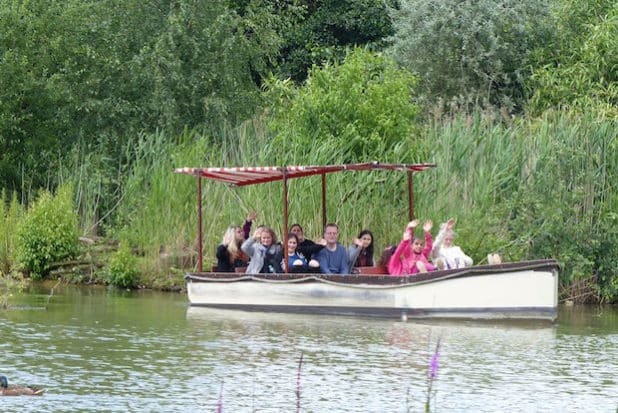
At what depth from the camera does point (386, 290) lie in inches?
836

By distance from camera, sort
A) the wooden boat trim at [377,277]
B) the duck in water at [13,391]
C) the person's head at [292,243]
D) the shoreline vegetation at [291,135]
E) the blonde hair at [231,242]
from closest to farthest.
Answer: the duck in water at [13,391], the wooden boat trim at [377,277], the person's head at [292,243], the blonde hair at [231,242], the shoreline vegetation at [291,135]

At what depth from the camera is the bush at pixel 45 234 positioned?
2609 cm

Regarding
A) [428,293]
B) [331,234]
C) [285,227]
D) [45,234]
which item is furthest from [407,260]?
[45,234]

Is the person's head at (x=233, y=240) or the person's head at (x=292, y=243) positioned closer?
the person's head at (x=292, y=243)

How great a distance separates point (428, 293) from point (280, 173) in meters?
3.12

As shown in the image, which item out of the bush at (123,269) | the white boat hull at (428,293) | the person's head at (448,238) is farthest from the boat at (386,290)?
the bush at (123,269)

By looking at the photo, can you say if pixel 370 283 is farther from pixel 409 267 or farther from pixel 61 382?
pixel 61 382

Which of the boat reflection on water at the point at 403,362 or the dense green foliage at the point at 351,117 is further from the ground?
the dense green foliage at the point at 351,117

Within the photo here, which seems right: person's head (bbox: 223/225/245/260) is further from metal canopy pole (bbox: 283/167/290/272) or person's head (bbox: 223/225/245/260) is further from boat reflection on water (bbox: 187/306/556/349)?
boat reflection on water (bbox: 187/306/556/349)

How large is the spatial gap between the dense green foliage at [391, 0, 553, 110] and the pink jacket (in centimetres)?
1241

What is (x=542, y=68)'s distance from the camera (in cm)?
3319

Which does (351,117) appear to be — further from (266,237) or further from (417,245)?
(417,245)

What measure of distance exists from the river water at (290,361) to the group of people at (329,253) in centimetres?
99

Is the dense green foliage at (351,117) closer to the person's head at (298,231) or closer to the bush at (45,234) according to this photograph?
the person's head at (298,231)
